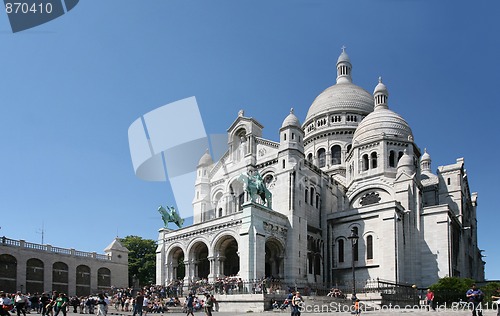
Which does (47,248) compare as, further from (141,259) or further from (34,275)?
(141,259)

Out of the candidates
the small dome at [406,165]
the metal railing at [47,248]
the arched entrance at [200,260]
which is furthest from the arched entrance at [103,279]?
the small dome at [406,165]

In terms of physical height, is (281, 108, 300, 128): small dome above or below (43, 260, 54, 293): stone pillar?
above

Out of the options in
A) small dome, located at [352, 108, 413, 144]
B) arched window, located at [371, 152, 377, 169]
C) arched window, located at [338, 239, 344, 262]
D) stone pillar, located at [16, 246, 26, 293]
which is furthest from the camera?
small dome, located at [352, 108, 413, 144]

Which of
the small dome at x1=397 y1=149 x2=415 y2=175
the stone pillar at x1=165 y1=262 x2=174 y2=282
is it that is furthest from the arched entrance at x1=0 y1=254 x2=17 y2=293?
the small dome at x1=397 y1=149 x2=415 y2=175

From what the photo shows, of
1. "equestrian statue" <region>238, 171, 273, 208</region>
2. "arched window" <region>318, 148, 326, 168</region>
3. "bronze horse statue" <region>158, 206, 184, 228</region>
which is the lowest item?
"bronze horse statue" <region>158, 206, 184, 228</region>

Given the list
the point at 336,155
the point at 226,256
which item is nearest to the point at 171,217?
the point at 226,256

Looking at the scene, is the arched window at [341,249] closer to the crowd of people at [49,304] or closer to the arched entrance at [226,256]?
the arched entrance at [226,256]

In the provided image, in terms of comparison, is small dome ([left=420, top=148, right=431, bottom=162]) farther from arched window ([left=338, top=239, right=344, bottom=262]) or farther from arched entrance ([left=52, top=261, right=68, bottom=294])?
arched entrance ([left=52, top=261, right=68, bottom=294])

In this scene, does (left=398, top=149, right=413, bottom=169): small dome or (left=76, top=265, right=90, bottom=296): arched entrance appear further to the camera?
(left=76, top=265, right=90, bottom=296): arched entrance

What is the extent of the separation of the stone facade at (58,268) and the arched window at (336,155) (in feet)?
94.3

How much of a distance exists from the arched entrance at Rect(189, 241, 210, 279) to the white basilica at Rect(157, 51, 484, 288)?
0.10m

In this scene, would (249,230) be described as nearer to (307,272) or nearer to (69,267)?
(307,272)

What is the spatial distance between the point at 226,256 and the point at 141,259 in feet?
87.9

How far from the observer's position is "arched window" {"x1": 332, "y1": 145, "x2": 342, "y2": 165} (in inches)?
2459
